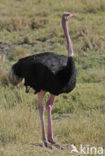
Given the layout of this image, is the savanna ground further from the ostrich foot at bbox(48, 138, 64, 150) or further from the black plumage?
the black plumage

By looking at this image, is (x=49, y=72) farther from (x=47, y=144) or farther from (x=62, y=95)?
(x=62, y=95)

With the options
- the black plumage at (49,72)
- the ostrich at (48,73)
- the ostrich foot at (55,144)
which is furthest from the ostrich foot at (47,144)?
the black plumage at (49,72)

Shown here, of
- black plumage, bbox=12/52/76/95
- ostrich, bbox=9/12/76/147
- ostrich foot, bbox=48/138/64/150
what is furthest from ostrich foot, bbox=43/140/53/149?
black plumage, bbox=12/52/76/95

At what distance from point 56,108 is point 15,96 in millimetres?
799

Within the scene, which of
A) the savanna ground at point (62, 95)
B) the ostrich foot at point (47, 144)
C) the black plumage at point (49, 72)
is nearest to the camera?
the black plumage at point (49, 72)

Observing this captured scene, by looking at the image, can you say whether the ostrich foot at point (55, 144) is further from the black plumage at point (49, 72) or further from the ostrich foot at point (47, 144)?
the black plumage at point (49, 72)

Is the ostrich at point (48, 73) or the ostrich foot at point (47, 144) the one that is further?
the ostrich foot at point (47, 144)

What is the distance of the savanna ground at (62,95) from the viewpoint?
7.59 metres

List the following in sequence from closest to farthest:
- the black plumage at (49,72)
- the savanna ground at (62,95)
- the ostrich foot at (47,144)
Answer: the black plumage at (49,72) < the ostrich foot at (47,144) < the savanna ground at (62,95)

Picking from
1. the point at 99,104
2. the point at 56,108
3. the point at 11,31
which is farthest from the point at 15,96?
the point at 11,31

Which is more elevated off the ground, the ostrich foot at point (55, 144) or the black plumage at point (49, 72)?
the black plumage at point (49, 72)

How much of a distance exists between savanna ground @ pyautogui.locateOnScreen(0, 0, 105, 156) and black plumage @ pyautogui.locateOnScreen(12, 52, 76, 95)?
2.32ft

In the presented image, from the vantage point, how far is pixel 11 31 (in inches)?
608

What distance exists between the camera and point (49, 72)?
736cm
